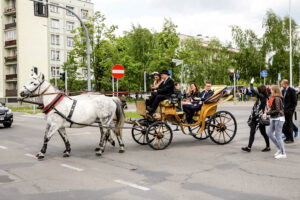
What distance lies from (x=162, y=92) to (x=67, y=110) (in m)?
2.65

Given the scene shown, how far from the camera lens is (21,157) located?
8.15 m

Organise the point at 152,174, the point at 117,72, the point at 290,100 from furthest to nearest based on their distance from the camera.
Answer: the point at 117,72
the point at 290,100
the point at 152,174

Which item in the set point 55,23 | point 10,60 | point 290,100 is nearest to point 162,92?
point 290,100

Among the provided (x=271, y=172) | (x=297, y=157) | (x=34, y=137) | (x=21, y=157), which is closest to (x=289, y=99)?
(x=297, y=157)

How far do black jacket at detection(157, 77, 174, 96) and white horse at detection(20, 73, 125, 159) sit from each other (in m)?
1.36

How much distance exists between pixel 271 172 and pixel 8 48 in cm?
5407

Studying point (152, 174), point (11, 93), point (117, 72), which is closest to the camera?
point (152, 174)

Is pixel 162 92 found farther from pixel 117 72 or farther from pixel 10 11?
pixel 10 11

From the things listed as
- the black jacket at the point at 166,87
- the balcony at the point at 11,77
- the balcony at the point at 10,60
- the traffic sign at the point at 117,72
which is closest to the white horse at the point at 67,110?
the black jacket at the point at 166,87

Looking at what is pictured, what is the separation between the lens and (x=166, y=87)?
8.92 meters

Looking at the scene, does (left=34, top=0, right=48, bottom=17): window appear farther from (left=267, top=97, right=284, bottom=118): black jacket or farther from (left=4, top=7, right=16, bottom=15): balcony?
(left=4, top=7, right=16, bottom=15): balcony

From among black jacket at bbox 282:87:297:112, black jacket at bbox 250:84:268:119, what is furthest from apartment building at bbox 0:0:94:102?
black jacket at bbox 250:84:268:119

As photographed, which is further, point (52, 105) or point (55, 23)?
point (55, 23)

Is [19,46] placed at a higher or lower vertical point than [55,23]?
lower
